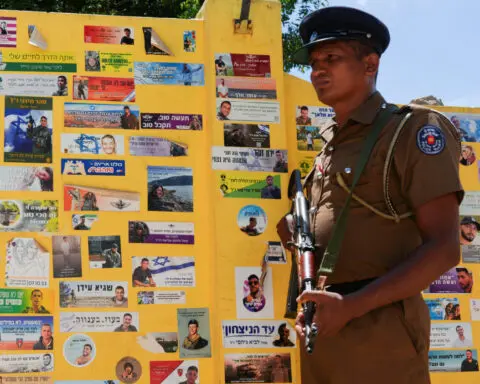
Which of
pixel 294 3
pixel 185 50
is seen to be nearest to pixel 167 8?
pixel 294 3

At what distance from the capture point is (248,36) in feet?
15.8

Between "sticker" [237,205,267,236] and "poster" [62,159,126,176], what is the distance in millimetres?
717

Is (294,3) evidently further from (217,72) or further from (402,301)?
(402,301)

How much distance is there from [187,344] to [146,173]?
987 millimetres

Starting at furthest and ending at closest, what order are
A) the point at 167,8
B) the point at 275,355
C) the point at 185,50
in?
the point at 167,8 → the point at 185,50 → the point at 275,355

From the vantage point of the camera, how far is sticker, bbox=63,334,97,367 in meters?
4.36

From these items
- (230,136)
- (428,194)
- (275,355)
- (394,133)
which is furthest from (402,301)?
(230,136)

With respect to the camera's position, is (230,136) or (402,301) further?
(230,136)

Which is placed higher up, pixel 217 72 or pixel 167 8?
pixel 167 8

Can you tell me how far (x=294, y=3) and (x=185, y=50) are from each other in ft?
27.6

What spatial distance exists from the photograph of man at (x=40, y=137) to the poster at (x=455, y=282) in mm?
2427

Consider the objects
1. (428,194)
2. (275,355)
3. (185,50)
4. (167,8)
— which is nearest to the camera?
(428,194)

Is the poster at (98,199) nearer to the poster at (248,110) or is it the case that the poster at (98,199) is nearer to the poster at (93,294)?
the poster at (93,294)

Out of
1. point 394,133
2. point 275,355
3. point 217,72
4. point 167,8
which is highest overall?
point 167,8
